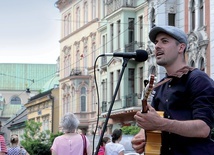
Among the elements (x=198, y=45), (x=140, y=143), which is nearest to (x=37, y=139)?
(x=198, y=45)

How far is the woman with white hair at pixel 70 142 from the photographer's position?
11797 millimetres

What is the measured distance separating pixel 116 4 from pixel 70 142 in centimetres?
4139

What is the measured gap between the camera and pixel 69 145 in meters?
11.8

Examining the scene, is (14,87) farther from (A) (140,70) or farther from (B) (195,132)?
(B) (195,132)

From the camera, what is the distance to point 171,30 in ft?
18.5

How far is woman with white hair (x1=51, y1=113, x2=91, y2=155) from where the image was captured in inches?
464

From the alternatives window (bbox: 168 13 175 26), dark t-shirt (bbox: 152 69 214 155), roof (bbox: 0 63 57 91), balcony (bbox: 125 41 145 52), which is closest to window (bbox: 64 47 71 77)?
balcony (bbox: 125 41 145 52)

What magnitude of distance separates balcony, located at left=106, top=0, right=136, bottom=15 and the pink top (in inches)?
1559

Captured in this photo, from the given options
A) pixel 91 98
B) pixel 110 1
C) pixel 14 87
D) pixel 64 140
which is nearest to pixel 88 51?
pixel 91 98

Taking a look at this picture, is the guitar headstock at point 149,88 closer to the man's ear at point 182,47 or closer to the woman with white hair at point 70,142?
the man's ear at point 182,47

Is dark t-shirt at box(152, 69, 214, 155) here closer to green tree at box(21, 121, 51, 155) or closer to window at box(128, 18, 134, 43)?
green tree at box(21, 121, 51, 155)

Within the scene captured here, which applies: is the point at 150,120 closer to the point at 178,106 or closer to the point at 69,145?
the point at 178,106

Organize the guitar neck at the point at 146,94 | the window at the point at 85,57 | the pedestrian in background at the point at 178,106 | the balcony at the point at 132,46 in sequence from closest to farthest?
1. the guitar neck at the point at 146,94
2. the pedestrian in background at the point at 178,106
3. the balcony at the point at 132,46
4. the window at the point at 85,57

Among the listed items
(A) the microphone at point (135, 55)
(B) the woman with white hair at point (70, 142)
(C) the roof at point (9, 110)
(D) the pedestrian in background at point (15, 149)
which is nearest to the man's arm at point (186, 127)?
(A) the microphone at point (135, 55)
